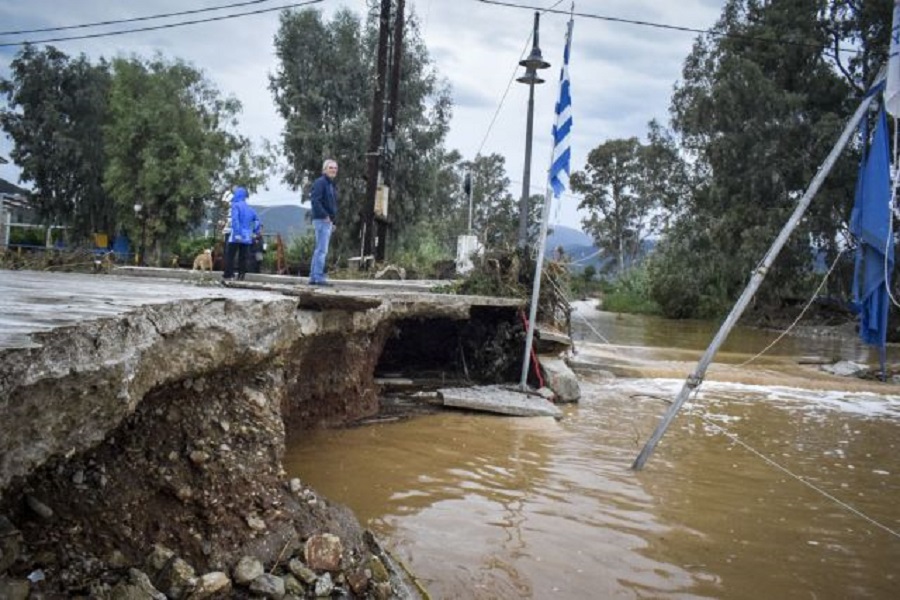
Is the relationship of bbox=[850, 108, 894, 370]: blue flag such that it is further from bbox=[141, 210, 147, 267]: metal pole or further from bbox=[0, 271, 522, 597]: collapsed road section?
bbox=[141, 210, 147, 267]: metal pole

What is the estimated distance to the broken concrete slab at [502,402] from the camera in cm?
773

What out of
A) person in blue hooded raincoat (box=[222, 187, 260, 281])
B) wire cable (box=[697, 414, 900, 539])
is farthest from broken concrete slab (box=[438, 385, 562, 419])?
person in blue hooded raincoat (box=[222, 187, 260, 281])

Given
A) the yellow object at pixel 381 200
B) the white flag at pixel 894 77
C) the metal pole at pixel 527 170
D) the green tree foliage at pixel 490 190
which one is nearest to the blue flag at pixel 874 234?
the white flag at pixel 894 77

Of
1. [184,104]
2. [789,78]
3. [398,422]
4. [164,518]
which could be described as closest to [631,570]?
[164,518]

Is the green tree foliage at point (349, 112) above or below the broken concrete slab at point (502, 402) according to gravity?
above

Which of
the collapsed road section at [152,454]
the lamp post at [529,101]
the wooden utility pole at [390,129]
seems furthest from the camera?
the wooden utility pole at [390,129]

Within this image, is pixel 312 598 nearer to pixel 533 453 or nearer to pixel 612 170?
pixel 533 453

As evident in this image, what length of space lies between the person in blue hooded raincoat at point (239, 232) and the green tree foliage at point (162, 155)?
22.0 metres

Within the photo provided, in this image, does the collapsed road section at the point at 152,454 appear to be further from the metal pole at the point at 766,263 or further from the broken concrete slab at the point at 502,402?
the broken concrete slab at the point at 502,402

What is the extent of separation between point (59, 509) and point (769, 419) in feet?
26.7

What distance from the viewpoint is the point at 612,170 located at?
53.0 meters

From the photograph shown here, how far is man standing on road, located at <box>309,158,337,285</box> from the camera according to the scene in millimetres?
8680

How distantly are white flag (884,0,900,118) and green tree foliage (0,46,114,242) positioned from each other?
3358cm

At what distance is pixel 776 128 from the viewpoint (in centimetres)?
2430
